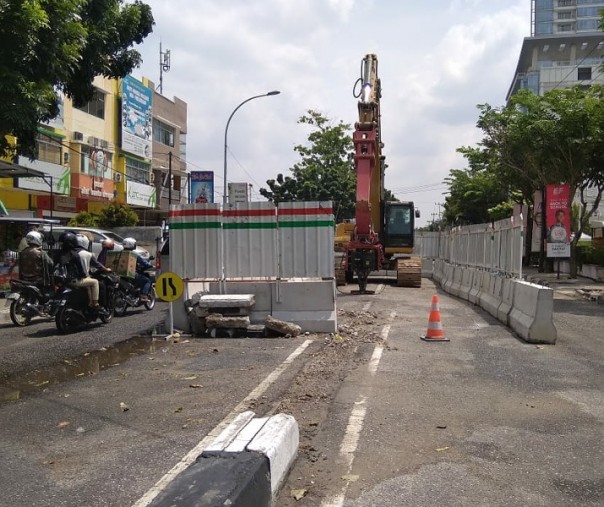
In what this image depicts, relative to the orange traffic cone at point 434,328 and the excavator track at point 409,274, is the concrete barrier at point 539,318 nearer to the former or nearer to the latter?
the orange traffic cone at point 434,328

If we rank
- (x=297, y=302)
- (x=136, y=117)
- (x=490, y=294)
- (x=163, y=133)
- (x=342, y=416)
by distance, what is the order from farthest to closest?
(x=163, y=133) → (x=136, y=117) → (x=490, y=294) → (x=297, y=302) → (x=342, y=416)

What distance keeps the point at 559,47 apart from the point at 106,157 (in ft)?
273

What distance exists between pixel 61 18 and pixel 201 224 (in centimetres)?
399

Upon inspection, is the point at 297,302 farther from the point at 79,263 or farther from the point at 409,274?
the point at 409,274

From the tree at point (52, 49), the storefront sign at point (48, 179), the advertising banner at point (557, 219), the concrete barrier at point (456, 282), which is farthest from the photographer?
the storefront sign at point (48, 179)

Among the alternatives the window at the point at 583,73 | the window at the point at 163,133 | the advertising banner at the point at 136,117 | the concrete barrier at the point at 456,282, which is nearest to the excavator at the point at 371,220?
the concrete barrier at the point at 456,282

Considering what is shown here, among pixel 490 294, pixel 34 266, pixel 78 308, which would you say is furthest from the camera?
pixel 490 294

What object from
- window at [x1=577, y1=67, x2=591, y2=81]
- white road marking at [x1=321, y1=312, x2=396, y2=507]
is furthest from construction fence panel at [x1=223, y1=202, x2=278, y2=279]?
window at [x1=577, y1=67, x2=591, y2=81]

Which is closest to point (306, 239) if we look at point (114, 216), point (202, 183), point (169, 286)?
point (169, 286)

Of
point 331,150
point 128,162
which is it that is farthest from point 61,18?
point 331,150

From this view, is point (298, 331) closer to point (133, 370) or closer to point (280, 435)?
→ point (133, 370)

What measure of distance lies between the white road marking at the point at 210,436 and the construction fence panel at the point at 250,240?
209 centimetres

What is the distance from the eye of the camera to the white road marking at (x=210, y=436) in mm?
3947

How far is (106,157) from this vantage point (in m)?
35.5
